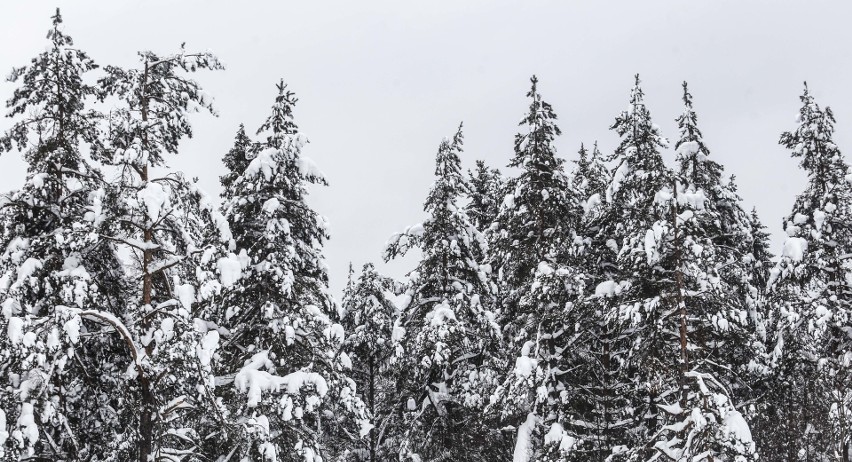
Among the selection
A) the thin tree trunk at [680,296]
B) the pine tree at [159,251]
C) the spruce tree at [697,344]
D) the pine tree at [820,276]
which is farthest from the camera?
the pine tree at [820,276]

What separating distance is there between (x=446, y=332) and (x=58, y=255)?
32.6ft

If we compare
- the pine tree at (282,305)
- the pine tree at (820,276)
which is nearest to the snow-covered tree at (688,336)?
the pine tree at (820,276)

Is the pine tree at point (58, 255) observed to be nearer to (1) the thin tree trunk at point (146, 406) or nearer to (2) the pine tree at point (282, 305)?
(1) the thin tree trunk at point (146, 406)

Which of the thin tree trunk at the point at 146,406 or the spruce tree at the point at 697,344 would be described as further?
the spruce tree at the point at 697,344

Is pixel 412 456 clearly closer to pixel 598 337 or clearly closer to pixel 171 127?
pixel 598 337

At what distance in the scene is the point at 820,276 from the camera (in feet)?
59.3

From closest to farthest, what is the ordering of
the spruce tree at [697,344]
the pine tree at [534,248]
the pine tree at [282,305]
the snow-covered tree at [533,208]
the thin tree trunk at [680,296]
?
the spruce tree at [697,344]
the thin tree trunk at [680,296]
the pine tree at [282,305]
the pine tree at [534,248]
the snow-covered tree at [533,208]

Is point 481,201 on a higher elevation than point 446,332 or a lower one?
higher

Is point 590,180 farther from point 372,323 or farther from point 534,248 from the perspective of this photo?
point 372,323

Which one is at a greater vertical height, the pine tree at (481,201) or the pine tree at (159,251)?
the pine tree at (481,201)

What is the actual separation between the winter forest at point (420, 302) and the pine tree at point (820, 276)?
0.24ft

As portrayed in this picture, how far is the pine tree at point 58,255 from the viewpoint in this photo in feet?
39.5

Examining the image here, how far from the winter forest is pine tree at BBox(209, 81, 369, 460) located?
7 cm

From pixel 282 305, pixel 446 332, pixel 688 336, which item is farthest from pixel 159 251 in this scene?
pixel 688 336
